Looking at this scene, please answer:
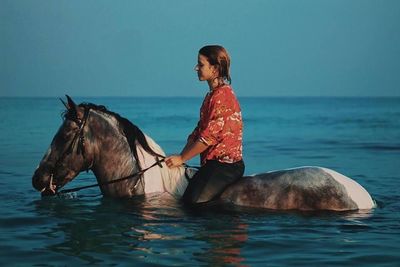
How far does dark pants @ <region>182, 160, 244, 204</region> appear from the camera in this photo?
7586 millimetres

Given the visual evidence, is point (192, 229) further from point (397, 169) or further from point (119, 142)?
point (397, 169)

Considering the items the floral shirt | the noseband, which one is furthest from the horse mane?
the floral shirt

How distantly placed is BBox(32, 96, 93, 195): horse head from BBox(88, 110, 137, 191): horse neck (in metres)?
0.09

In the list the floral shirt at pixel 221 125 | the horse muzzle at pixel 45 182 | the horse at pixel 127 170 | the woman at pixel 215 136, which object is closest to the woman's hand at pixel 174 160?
the woman at pixel 215 136

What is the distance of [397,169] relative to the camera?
14.9 metres

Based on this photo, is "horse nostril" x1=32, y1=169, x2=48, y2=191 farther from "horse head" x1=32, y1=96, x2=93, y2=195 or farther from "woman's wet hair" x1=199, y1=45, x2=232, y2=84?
"woman's wet hair" x1=199, y1=45, x2=232, y2=84

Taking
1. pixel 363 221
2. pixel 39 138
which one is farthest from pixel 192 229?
pixel 39 138

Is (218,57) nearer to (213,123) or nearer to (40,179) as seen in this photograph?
(213,123)

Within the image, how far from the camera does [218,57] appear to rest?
290 inches

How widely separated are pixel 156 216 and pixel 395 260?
9.08 ft

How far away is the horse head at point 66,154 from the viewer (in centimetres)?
786

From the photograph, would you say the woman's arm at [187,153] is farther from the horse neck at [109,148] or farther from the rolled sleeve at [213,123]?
the horse neck at [109,148]

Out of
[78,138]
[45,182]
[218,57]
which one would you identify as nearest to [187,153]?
[218,57]

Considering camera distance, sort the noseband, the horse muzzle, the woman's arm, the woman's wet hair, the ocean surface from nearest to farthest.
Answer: the ocean surface
the woman's wet hair
the woman's arm
the noseband
the horse muzzle
